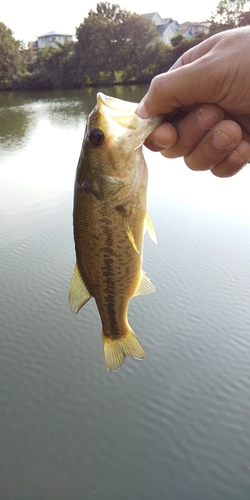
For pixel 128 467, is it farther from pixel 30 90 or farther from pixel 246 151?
pixel 30 90

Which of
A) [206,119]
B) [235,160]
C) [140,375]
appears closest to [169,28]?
[140,375]

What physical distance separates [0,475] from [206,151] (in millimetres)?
3782

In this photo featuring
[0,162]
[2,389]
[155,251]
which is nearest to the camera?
[2,389]

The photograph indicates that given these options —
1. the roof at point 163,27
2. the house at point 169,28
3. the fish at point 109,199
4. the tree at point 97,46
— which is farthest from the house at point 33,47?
the fish at point 109,199

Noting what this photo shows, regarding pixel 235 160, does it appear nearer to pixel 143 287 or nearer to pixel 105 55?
pixel 143 287

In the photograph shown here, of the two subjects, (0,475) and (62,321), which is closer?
(0,475)

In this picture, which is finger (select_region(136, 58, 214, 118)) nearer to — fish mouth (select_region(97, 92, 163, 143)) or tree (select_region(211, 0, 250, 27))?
fish mouth (select_region(97, 92, 163, 143))

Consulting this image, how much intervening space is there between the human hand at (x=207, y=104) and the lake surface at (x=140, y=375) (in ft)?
10.2

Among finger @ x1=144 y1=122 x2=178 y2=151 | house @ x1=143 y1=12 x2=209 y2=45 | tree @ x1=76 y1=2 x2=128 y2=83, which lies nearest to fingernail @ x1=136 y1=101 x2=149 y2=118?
finger @ x1=144 y1=122 x2=178 y2=151

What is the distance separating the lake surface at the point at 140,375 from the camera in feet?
12.9

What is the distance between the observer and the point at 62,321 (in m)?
5.91

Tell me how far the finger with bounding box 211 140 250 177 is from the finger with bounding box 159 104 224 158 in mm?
216

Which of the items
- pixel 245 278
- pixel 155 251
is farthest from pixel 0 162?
pixel 245 278

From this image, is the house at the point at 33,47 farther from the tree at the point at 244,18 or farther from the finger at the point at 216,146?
the finger at the point at 216,146
